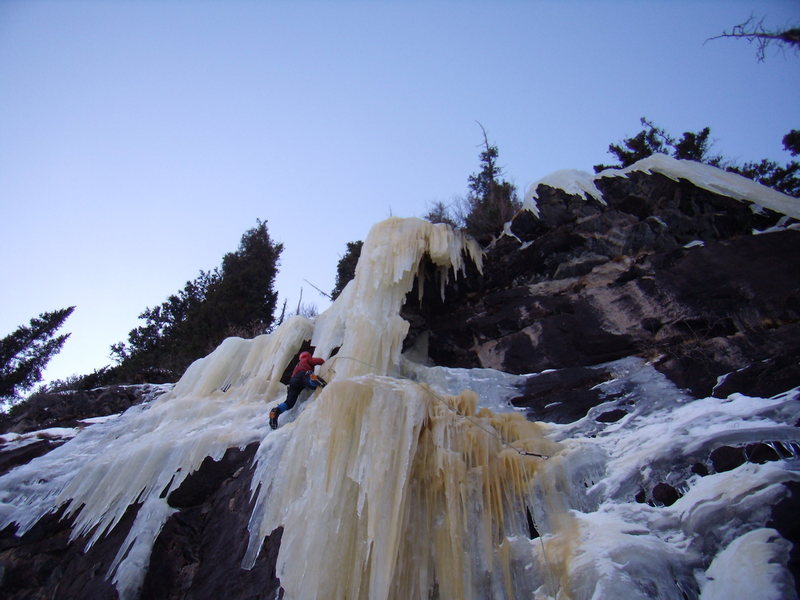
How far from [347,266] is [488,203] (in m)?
4.91

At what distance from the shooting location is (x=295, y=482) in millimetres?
4246

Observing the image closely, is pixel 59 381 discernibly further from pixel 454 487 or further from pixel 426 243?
pixel 454 487

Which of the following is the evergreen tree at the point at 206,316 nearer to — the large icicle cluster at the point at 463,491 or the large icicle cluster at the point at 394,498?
the large icicle cluster at the point at 463,491

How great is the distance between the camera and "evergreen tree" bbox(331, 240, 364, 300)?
46.2 feet

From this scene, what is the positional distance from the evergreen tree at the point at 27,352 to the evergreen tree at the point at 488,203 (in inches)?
520

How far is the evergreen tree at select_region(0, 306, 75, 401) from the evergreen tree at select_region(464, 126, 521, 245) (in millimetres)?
13209

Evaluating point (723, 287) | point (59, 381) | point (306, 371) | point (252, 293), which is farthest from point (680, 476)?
point (59, 381)

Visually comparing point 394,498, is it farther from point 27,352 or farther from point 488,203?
point 27,352

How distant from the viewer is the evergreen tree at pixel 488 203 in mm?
11062

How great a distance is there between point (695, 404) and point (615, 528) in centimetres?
205

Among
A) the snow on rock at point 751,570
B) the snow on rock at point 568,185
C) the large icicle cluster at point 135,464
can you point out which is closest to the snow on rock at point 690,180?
the snow on rock at point 568,185

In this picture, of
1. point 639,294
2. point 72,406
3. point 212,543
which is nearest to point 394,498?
point 212,543

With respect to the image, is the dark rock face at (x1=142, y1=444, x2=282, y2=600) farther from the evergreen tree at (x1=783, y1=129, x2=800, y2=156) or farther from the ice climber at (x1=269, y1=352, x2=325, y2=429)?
the evergreen tree at (x1=783, y1=129, x2=800, y2=156)

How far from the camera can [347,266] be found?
46.6 ft
